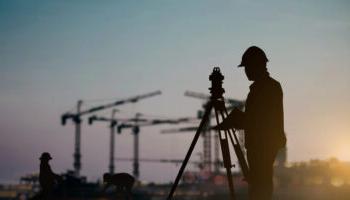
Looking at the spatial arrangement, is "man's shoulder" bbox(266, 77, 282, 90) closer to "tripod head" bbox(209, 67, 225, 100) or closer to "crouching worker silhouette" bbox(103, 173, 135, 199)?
"tripod head" bbox(209, 67, 225, 100)

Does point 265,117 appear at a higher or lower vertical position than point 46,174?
higher

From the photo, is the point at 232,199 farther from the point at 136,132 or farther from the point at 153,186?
the point at 153,186

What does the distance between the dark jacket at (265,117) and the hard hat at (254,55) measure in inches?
10.7

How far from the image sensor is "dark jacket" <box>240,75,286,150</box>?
22.0 ft

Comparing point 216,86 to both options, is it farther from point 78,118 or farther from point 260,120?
point 78,118

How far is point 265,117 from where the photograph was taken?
265 inches

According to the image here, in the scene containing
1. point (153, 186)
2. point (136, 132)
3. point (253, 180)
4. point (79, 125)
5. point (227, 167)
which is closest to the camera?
point (253, 180)

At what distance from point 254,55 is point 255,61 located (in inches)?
3.3

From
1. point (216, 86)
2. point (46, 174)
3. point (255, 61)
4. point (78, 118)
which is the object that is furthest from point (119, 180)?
point (78, 118)

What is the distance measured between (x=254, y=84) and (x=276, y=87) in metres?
0.30

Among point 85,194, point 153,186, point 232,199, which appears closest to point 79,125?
point 153,186

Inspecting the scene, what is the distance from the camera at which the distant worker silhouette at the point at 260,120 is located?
6617 mm

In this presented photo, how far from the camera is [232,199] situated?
7.24 metres

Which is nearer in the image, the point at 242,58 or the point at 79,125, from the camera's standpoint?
the point at 242,58
